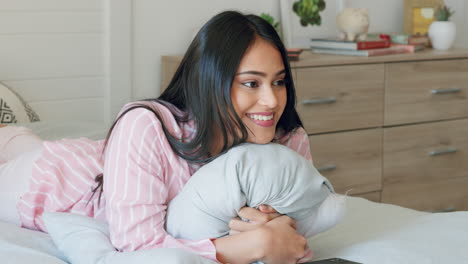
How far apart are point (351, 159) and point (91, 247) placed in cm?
182

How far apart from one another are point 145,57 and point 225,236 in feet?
5.50

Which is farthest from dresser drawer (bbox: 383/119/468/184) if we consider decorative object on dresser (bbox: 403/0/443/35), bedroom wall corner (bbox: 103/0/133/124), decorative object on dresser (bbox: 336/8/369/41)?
bedroom wall corner (bbox: 103/0/133/124)

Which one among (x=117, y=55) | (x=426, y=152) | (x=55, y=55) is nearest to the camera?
(x=55, y=55)

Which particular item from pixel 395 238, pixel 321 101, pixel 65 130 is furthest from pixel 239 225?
pixel 321 101

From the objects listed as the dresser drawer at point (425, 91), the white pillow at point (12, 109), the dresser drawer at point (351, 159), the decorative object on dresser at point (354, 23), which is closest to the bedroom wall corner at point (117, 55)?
the white pillow at point (12, 109)

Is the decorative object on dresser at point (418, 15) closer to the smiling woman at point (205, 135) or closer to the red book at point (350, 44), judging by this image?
the red book at point (350, 44)

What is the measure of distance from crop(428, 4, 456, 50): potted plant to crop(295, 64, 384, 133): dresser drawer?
0.51 metres

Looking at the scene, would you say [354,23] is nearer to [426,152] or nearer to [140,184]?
[426,152]

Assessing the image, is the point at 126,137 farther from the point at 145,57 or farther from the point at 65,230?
the point at 145,57

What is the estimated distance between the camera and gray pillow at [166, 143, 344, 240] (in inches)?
46.2

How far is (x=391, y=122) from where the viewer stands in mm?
2977

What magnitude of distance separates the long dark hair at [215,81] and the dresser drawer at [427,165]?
1.75m

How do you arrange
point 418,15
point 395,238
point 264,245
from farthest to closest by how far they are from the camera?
point 418,15 < point 395,238 < point 264,245

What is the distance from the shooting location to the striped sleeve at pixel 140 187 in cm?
122
